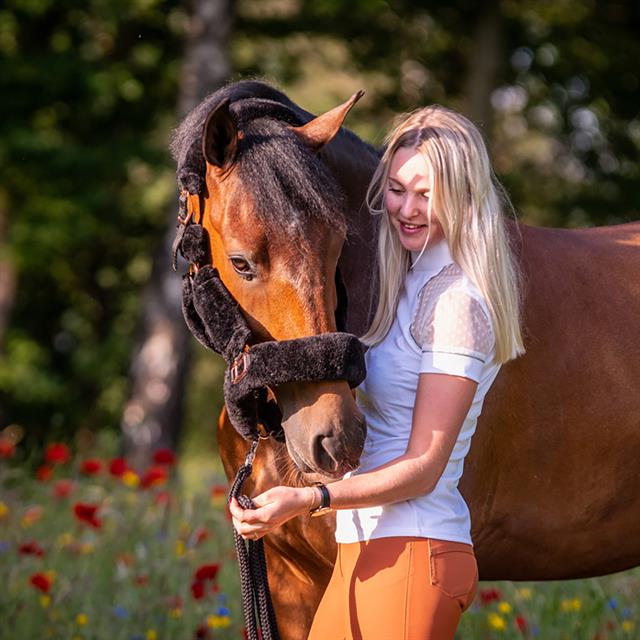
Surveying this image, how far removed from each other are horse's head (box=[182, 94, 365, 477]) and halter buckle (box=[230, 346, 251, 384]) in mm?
63

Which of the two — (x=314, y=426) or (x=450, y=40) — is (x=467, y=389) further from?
(x=450, y=40)

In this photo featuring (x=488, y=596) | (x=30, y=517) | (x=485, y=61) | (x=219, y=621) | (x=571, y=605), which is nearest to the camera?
(x=219, y=621)

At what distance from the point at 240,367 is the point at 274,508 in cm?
42

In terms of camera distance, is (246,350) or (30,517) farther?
(30,517)

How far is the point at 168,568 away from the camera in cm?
459

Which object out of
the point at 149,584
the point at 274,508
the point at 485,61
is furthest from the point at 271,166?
the point at 485,61

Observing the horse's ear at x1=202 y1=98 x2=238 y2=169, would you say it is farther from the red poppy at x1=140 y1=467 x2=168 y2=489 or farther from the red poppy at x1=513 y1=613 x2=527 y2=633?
the red poppy at x1=140 y1=467 x2=168 y2=489

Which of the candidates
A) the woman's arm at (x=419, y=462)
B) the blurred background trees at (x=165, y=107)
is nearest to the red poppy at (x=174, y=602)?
the woman's arm at (x=419, y=462)

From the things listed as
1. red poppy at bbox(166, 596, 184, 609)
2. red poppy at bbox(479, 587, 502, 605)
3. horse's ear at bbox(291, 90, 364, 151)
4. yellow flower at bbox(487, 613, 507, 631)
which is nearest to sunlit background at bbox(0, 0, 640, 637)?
red poppy at bbox(166, 596, 184, 609)

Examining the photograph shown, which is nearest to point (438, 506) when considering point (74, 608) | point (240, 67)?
point (74, 608)

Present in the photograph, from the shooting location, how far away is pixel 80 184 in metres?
11.5

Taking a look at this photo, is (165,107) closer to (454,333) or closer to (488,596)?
(488,596)

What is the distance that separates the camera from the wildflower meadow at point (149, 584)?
13.2 ft

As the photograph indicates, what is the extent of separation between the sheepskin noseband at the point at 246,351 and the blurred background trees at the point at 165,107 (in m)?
7.29
